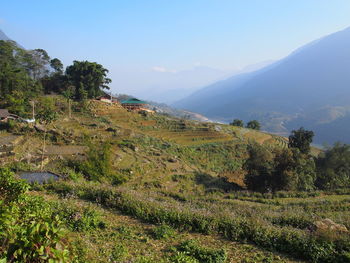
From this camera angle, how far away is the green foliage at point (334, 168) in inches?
1046

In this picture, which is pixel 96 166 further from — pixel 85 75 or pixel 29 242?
pixel 85 75

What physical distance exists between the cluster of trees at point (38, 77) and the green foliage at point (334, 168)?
138ft

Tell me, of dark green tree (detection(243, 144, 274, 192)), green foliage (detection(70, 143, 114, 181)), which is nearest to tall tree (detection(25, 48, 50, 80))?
A: green foliage (detection(70, 143, 114, 181))

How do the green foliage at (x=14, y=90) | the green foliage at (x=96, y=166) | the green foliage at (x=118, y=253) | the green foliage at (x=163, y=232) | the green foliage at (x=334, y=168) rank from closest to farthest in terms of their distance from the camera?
the green foliage at (x=118, y=253), the green foliage at (x=163, y=232), the green foliage at (x=96, y=166), the green foliage at (x=334, y=168), the green foliage at (x=14, y=90)

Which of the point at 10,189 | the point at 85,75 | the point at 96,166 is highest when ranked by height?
the point at 85,75

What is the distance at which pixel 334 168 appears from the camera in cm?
3098

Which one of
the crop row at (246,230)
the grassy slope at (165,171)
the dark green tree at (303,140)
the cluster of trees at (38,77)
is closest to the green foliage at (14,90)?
the cluster of trees at (38,77)

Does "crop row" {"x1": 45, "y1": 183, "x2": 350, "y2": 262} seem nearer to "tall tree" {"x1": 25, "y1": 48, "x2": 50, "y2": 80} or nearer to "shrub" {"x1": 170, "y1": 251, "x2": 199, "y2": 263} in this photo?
"shrub" {"x1": 170, "y1": 251, "x2": 199, "y2": 263}

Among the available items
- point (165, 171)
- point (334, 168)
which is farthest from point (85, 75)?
point (334, 168)

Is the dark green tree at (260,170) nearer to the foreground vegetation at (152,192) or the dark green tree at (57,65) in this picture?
the foreground vegetation at (152,192)

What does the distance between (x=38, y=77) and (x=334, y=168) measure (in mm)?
71383

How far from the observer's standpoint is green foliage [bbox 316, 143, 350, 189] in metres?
26.6

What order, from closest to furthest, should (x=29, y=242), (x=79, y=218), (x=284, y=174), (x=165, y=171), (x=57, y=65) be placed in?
(x=29, y=242), (x=79, y=218), (x=284, y=174), (x=165, y=171), (x=57, y=65)

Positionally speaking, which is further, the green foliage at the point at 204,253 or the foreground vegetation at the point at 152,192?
the green foliage at the point at 204,253
